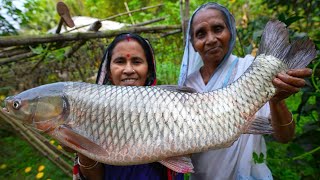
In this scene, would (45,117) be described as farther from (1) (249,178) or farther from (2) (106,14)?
(2) (106,14)

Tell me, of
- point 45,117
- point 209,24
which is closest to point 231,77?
point 209,24

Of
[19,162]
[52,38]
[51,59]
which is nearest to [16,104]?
[52,38]

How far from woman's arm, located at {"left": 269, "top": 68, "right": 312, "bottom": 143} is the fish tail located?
55 mm

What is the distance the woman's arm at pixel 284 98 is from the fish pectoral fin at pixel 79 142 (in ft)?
2.87

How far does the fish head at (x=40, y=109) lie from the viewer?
4.34 ft

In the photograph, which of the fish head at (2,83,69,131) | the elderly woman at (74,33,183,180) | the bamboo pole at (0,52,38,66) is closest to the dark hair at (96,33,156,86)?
the elderly woman at (74,33,183,180)

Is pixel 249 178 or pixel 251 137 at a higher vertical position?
pixel 251 137

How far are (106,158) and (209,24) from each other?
111cm

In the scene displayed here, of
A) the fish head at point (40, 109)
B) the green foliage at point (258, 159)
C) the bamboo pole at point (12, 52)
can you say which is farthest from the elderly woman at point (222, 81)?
the bamboo pole at point (12, 52)

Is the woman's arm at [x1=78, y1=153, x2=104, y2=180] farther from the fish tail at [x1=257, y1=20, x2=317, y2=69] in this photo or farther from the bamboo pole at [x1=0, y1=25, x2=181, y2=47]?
the bamboo pole at [x1=0, y1=25, x2=181, y2=47]

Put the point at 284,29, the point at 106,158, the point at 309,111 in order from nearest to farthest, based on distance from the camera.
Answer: the point at 106,158 → the point at 284,29 → the point at 309,111

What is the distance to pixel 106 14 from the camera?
11.9m

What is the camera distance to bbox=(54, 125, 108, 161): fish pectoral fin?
1301mm

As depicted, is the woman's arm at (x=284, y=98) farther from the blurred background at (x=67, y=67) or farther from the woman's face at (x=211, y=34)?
the woman's face at (x=211, y=34)
